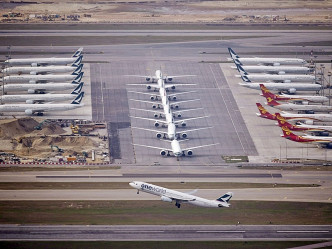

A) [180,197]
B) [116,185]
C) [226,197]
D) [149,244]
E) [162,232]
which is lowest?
[149,244]

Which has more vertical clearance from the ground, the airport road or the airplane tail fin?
the airplane tail fin

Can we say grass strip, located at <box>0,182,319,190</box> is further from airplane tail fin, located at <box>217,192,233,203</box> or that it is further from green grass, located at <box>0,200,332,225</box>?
airplane tail fin, located at <box>217,192,233,203</box>

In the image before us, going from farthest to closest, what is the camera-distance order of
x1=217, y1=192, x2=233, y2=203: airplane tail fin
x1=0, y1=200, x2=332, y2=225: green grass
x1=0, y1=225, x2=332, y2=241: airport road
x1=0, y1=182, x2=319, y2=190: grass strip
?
x1=0, y1=182, x2=319, y2=190: grass strip
x1=217, y1=192, x2=233, y2=203: airplane tail fin
x1=0, y1=200, x2=332, y2=225: green grass
x1=0, y1=225, x2=332, y2=241: airport road

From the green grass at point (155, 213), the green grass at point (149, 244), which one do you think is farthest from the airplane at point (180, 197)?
the green grass at point (149, 244)

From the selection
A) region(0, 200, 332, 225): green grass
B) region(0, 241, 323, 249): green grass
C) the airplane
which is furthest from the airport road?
the airplane

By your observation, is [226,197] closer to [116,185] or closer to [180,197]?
[180,197]

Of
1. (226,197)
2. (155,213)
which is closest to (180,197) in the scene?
(155,213)

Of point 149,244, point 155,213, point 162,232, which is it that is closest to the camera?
point 149,244
